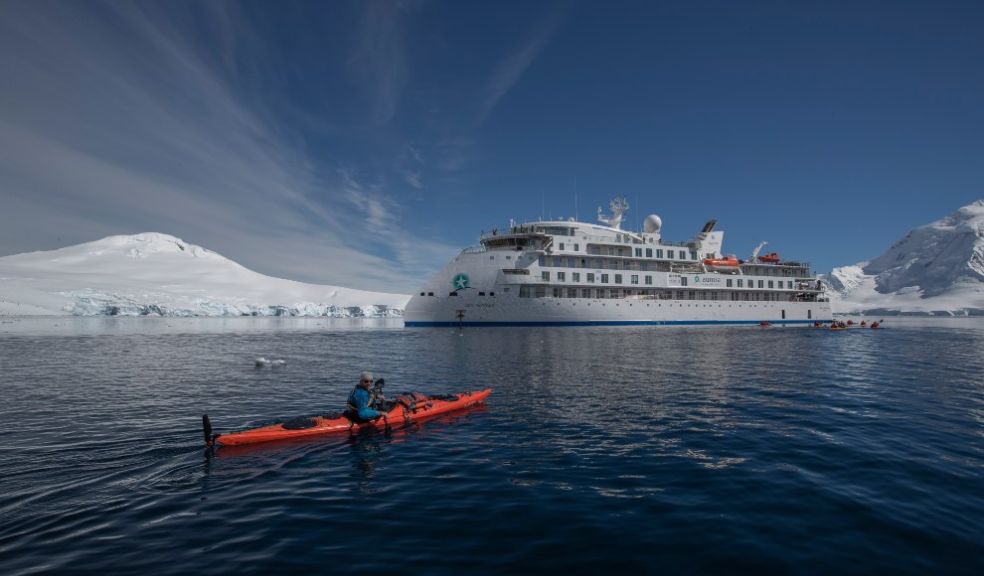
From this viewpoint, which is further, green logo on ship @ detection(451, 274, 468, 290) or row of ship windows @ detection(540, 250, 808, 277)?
row of ship windows @ detection(540, 250, 808, 277)

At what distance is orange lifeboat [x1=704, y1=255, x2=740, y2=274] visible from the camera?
6762 centimetres

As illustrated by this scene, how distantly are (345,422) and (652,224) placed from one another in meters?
65.1

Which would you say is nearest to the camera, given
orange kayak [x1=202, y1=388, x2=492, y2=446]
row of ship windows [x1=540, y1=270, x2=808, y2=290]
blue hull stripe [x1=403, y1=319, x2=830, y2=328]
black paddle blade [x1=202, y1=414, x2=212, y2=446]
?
black paddle blade [x1=202, y1=414, x2=212, y2=446]

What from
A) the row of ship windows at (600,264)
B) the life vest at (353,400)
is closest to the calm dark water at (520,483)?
the life vest at (353,400)

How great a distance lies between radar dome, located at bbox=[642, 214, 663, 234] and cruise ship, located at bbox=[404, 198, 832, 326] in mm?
147

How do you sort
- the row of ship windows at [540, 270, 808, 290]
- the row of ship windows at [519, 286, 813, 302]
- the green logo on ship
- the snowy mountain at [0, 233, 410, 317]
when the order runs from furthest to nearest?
the snowy mountain at [0, 233, 410, 317] → the row of ship windows at [540, 270, 808, 290] → the row of ship windows at [519, 286, 813, 302] → the green logo on ship

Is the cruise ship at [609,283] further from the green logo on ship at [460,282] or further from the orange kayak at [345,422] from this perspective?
the orange kayak at [345,422]

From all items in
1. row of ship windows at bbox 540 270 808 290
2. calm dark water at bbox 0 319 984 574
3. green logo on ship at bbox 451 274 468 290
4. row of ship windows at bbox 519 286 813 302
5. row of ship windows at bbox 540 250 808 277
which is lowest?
calm dark water at bbox 0 319 984 574

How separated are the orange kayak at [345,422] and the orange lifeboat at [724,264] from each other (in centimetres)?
6187

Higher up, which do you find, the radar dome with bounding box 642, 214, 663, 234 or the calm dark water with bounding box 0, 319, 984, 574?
the radar dome with bounding box 642, 214, 663, 234

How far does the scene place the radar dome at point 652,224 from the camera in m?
68.9

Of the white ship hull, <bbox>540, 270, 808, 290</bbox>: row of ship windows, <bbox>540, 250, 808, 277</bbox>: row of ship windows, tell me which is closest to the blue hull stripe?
the white ship hull

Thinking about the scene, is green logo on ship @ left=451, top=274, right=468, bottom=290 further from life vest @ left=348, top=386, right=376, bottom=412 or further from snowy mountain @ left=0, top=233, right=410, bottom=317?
snowy mountain @ left=0, top=233, right=410, bottom=317

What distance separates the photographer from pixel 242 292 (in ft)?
564
